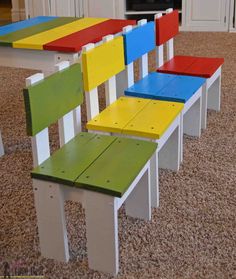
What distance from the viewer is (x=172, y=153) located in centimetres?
173

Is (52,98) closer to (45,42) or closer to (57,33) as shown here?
(45,42)

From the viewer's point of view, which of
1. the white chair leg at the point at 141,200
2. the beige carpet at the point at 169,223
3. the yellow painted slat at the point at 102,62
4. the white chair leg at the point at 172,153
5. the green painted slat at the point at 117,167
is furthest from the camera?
the white chair leg at the point at 172,153

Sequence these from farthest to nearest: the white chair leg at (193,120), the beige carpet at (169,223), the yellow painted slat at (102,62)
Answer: the white chair leg at (193,120) < the yellow painted slat at (102,62) < the beige carpet at (169,223)

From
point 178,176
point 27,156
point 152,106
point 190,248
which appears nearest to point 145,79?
point 152,106

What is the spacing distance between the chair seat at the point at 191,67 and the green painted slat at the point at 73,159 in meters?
0.73

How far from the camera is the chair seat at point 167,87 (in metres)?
1.74

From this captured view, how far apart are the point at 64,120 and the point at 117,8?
2.94m

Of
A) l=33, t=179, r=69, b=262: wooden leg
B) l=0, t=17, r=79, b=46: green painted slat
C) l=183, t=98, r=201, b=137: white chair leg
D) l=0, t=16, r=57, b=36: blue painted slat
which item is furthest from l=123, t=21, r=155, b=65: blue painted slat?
l=33, t=179, r=69, b=262: wooden leg

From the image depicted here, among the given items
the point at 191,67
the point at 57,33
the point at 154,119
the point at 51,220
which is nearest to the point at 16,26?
the point at 57,33

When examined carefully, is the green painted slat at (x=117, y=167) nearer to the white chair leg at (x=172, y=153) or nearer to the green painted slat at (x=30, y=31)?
the white chair leg at (x=172, y=153)

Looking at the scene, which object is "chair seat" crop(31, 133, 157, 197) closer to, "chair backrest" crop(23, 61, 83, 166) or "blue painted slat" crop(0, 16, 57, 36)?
"chair backrest" crop(23, 61, 83, 166)

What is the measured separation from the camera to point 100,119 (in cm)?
155

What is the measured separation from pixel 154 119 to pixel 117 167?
347 mm

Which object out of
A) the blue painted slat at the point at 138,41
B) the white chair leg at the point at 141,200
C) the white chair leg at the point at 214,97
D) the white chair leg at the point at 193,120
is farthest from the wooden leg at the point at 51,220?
the white chair leg at the point at 214,97
